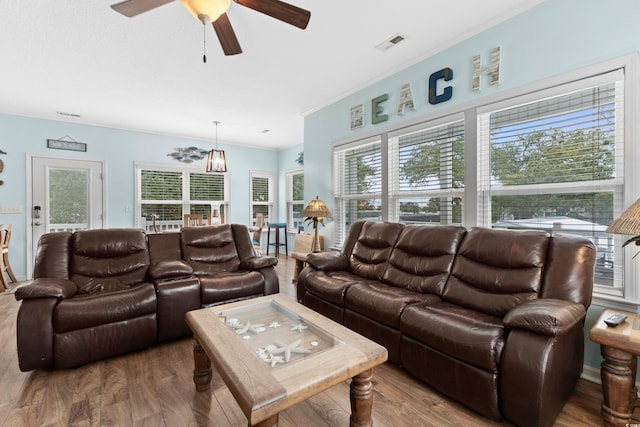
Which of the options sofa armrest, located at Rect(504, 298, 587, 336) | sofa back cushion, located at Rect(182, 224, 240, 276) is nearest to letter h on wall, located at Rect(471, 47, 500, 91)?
sofa armrest, located at Rect(504, 298, 587, 336)

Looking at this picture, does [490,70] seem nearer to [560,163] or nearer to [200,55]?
[560,163]

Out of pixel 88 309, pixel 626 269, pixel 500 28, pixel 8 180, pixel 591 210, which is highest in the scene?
pixel 500 28

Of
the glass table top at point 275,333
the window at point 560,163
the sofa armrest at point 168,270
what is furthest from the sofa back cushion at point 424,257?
the sofa armrest at point 168,270

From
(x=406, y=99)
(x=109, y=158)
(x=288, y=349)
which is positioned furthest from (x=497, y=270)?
(x=109, y=158)

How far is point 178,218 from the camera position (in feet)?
21.1

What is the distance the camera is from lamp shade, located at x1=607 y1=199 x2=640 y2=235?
1.48 m

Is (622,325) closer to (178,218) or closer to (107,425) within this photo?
(107,425)

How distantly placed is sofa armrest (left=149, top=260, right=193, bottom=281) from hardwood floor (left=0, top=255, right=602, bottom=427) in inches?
28.9

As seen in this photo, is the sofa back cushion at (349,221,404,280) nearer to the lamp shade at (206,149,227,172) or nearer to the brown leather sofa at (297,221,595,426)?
the brown leather sofa at (297,221,595,426)

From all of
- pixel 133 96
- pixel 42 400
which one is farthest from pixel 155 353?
pixel 133 96

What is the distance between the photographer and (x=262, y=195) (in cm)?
757

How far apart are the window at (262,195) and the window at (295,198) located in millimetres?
488

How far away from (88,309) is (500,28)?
158 inches

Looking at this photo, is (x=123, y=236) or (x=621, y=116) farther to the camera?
(x=123, y=236)
